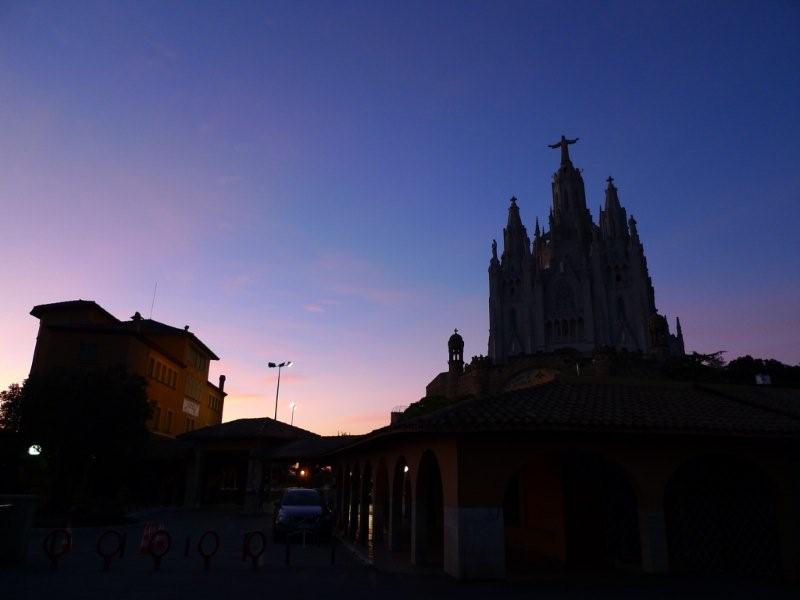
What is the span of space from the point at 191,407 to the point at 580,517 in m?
40.2

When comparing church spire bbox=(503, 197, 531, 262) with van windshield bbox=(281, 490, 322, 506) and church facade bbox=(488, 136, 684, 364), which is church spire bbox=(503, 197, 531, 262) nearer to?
church facade bbox=(488, 136, 684, 364)

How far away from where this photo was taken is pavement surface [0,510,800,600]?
921cm

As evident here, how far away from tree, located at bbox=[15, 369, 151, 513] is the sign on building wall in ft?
56.0

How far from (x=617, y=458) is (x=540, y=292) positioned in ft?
230

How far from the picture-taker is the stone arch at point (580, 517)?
510 inches

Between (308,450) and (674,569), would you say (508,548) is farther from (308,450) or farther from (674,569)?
(308,450)

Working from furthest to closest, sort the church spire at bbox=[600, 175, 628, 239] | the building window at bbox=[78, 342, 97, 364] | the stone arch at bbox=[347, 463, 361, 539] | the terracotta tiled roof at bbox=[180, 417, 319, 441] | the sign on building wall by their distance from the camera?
the church spire at bbox=[600, 175, 628, 239], the sign on building wall, the building window at bbox=[78, 342, 97, 364], the terracotta tiled roof at bbox=[180, 417, 319, 441], the stone arch at bbox=[347, 463, 361, 539]

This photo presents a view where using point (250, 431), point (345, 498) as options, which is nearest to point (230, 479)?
point (250, 431)

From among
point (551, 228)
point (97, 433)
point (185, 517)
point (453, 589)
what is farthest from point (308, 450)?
point (551, 228)

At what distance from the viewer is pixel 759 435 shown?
1145cm

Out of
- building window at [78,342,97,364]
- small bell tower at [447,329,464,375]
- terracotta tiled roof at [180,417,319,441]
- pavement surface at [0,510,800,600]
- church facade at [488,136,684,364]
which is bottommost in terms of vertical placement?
pavement surface at [0,510,800,600]

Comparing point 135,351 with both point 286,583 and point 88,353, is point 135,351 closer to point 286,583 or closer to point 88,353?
point 88,353

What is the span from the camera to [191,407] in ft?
152

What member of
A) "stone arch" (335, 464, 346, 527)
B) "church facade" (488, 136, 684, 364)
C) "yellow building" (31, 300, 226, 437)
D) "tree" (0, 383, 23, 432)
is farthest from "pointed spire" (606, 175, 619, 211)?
"tree" (0, 383, 23, 432)
